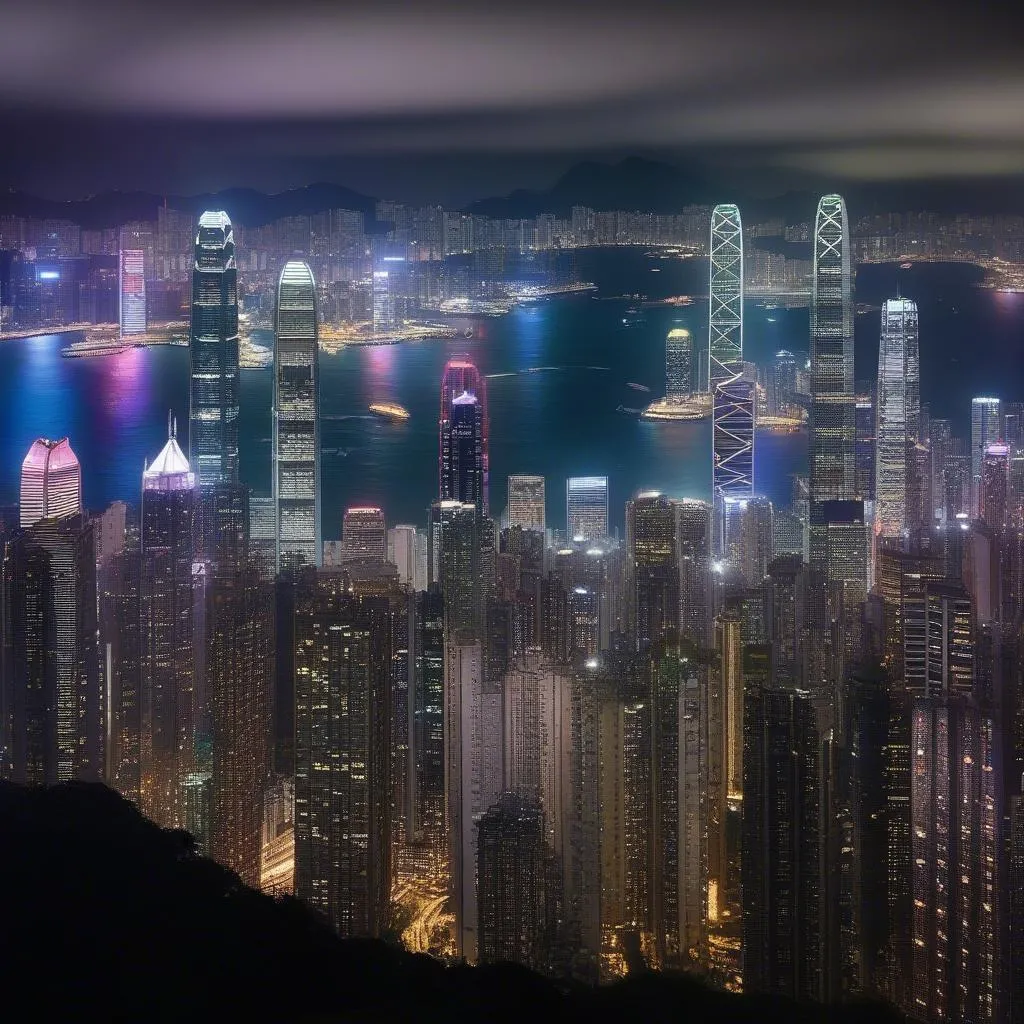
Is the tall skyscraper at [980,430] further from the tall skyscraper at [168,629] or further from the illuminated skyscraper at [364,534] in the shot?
the tall skyscraper at [168,629]

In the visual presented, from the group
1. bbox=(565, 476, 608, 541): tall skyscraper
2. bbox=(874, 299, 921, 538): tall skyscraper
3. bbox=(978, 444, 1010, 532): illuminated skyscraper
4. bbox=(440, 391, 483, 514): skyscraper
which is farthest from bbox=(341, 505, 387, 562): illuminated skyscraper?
bbox=(978, 444, 1010, 532): illuminated skyscraper

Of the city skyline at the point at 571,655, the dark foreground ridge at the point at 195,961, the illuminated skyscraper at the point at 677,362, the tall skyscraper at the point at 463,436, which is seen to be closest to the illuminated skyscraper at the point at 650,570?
the city skyline at the point at 571,655

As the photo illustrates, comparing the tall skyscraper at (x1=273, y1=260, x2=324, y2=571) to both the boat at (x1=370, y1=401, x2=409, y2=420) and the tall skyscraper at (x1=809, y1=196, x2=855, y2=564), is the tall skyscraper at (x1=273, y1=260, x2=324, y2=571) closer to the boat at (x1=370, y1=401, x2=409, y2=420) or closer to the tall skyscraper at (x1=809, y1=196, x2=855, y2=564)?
the boat at (x1=370, y1=401, x2=409, y2=420)

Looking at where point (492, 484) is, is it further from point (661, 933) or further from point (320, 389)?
point (661, 933)

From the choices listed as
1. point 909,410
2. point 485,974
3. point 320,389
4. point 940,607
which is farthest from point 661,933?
point 909,410

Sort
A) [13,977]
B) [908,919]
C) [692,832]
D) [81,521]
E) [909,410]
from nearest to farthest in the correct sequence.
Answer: [13,977] < [908,919] < [692,832] < [81,521] < [909,410]

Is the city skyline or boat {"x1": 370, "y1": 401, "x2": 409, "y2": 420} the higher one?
boat {"x1": 370, "y1": 401, "x2": 409, "y2": 420}
